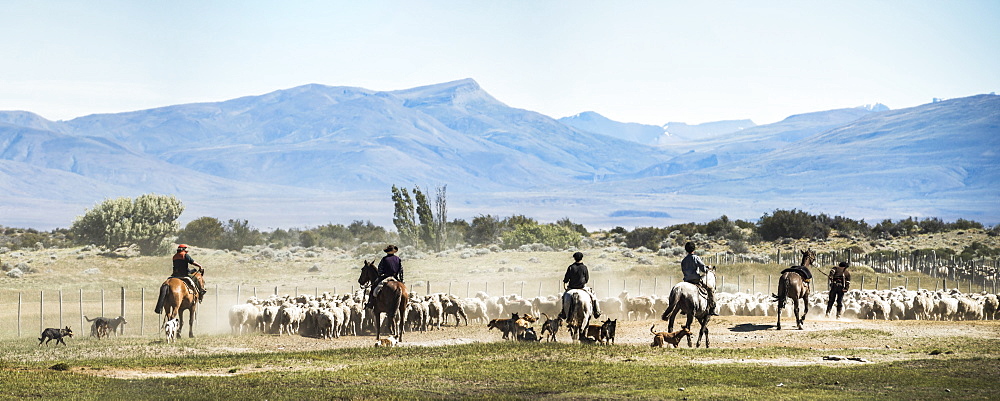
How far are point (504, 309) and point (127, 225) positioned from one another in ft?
146

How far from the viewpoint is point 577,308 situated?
82.9 ft

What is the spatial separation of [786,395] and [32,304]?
37.8 meters

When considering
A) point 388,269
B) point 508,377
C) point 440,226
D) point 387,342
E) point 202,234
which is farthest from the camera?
point 440,226

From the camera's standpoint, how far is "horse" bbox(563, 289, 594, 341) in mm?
25250

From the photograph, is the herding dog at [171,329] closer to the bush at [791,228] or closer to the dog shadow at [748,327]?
the dog shadow at [748,327]

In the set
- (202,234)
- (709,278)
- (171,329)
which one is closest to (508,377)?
(709,278)

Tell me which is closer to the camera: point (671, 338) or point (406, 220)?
point (671, 338)

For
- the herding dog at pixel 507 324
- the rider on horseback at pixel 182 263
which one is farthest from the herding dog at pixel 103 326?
the herding dog at pixel 507 324

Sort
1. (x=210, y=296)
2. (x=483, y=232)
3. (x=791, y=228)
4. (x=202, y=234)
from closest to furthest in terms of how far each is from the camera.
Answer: (x=210, y=296) < (x=791, y=228) < (x=202, y=234) < (x=483, y=232)

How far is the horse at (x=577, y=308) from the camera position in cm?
2525

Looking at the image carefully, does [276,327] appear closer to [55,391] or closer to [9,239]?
[55,391]

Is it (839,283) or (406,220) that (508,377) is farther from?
(406,220)

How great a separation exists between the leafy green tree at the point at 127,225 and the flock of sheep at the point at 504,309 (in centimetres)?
4156

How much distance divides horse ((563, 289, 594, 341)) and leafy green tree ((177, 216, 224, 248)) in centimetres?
6691
